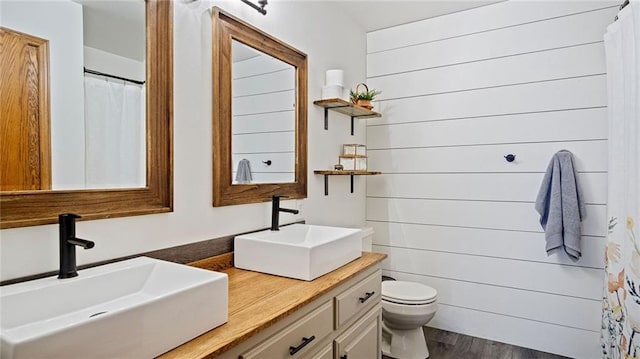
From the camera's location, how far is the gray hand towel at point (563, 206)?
7.43 ft

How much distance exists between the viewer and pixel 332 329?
1.47 meters

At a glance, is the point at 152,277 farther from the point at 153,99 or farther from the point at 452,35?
the point at 452,35

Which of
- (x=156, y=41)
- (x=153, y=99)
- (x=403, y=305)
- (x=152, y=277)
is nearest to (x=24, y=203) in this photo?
(x=152, y=277)

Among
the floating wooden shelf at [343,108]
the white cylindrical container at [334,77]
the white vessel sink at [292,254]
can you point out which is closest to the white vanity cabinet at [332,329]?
the white vessel sink at [292,254]

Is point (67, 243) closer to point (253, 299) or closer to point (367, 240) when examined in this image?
point (253, 299)

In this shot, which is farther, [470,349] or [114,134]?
[470,349]

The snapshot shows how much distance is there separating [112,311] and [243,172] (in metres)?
1.05

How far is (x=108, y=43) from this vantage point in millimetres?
1255

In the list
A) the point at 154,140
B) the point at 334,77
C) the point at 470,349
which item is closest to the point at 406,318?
the point at 470,349

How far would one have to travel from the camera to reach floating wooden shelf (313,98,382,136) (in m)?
2.34

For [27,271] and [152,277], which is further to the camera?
[152,277]

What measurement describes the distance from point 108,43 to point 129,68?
99 millimetres

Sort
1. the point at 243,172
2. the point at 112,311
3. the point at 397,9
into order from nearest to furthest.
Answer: the point at 112,311 < the point at 243,172 < the point at 397,9

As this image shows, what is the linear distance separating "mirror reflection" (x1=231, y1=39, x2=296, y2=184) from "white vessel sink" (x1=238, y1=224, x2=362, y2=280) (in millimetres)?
306
